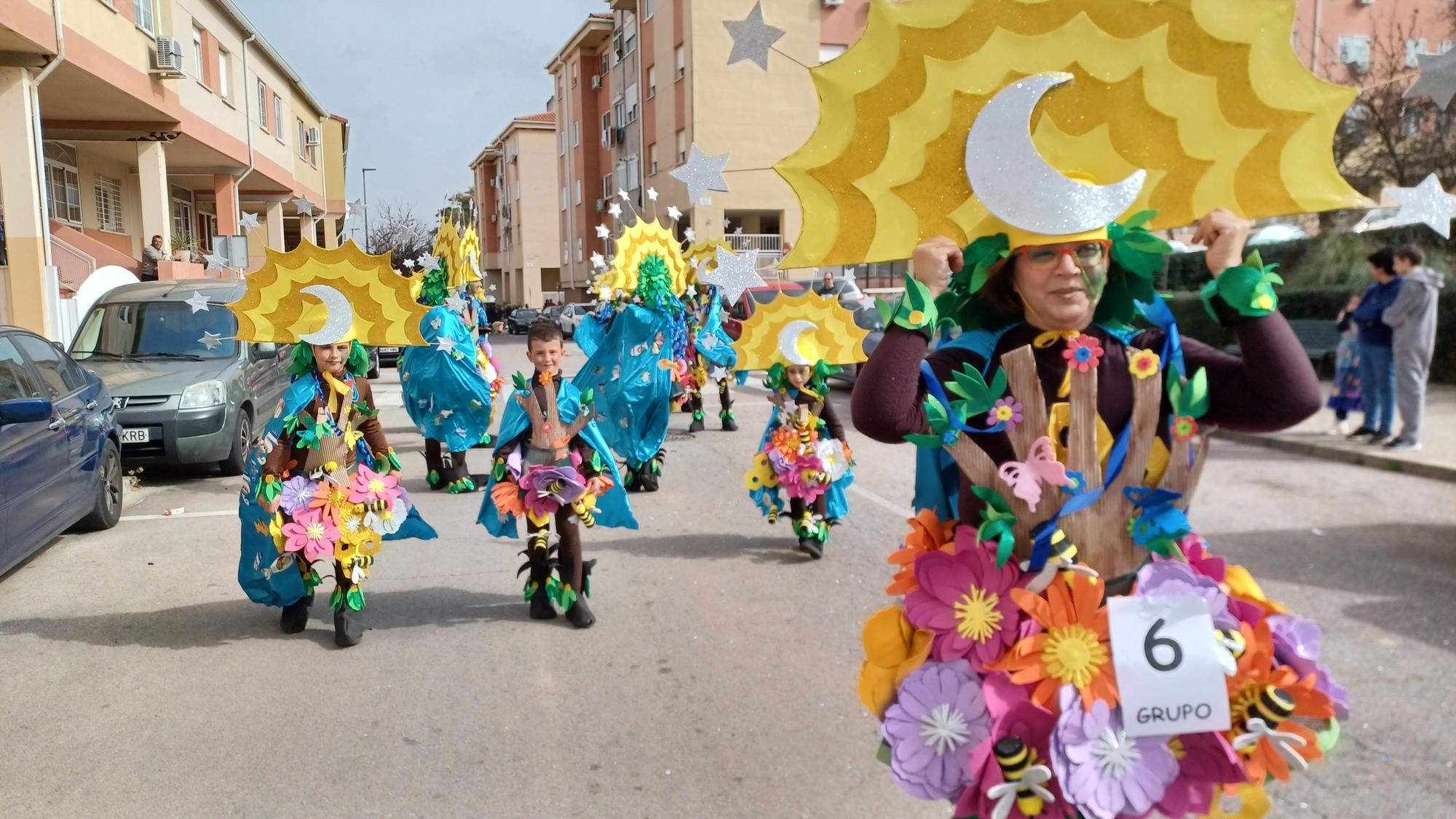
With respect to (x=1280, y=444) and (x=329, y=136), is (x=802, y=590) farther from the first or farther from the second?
(x=329, y=136)

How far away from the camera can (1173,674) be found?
2.23 m

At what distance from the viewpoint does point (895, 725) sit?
2.37 meters

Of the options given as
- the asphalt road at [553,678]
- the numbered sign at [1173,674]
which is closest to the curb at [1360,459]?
the asphalt road at [553,678]

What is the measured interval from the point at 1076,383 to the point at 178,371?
9865mm

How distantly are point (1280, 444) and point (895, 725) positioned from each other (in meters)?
10.9

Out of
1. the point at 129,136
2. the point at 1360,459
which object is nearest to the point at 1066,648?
the point at 1360,459

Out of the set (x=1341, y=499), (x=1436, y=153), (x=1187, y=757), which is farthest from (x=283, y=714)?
(x=1436, y=153)

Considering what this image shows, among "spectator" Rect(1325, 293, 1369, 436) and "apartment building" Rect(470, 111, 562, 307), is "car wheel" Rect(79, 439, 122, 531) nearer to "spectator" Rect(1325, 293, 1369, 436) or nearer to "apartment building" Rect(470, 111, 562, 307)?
"spectator" Rect(1325, 293, 1369, 436)

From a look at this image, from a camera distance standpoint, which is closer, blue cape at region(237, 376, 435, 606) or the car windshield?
blue cape at region(237, 376, 435, 606)

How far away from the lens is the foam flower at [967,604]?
238 cm

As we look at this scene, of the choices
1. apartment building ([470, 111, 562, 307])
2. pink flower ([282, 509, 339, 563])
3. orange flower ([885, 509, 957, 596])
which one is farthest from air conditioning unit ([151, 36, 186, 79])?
apartment building ([470, 111, 562, 307])

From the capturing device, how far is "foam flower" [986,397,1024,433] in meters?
2.46

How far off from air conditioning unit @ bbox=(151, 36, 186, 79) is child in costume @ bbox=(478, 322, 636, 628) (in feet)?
56.3

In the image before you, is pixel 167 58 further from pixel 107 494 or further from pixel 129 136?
pixel 107 494
